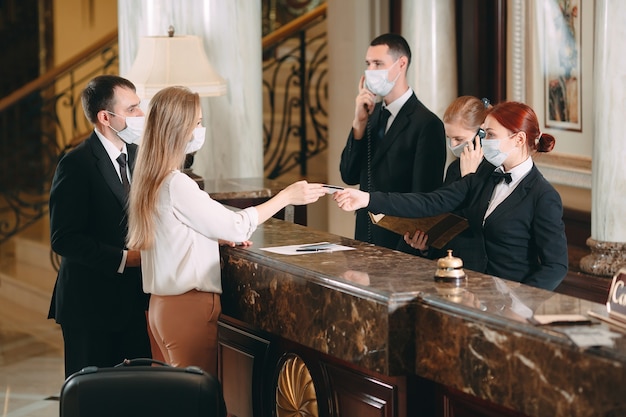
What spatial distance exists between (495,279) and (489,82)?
4793 mm

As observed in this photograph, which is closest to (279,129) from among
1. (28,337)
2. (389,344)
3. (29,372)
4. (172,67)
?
(28,337)

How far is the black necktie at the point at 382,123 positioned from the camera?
18.4 feet

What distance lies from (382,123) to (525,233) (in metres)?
1.46

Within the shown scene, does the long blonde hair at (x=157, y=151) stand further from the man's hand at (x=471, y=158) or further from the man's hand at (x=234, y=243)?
the man's hand at (x=471, y=158)

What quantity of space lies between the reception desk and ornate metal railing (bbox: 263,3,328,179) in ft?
19.0

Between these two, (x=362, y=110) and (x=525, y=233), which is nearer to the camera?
(x=525, y=233)

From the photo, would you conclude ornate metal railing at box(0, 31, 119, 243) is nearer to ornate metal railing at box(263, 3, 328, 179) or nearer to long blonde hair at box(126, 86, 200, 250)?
ornate metal railing at box(263, 3, 328, 179)

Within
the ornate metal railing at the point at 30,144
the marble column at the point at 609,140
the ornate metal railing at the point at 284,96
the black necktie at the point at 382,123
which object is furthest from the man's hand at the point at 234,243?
the ornate metal railing at the point at 30,144

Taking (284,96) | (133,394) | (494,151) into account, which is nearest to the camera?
(133,394)

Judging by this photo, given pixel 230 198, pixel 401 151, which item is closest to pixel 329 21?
pixel 230 198

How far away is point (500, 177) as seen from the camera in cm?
446

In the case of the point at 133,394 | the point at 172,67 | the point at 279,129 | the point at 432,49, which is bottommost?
the point at 133,394

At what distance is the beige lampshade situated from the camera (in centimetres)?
648

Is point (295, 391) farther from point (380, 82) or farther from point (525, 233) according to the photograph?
point (380, 82)
